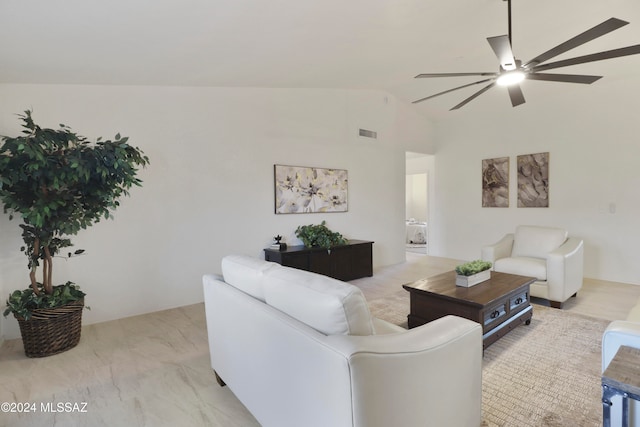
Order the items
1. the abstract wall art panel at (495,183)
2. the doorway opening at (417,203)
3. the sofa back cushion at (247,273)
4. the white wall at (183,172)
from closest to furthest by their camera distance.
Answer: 1. the sofa back cushion at (247,273)
2. the white wall at (183,172)
3. the abstract wall art panel at (495,183)
4. the doorway opening at (417,203)

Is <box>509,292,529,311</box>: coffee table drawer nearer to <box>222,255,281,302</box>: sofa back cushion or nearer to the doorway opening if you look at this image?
<box>222,255,281,302</box>: sofa back cushion

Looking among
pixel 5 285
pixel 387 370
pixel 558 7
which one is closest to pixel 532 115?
pixel 558 7

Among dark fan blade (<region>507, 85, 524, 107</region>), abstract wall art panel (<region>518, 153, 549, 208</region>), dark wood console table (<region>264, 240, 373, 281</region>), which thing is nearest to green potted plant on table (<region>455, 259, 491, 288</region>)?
dark fan blade (<region>507, 85, 524, 107</region>)

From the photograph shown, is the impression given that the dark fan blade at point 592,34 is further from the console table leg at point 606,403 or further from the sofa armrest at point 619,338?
the console table leg at point 606,403

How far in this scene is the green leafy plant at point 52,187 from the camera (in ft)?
7.95

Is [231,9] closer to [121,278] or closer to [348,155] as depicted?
[121,278]

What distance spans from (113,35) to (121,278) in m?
2.46

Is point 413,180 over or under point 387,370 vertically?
over

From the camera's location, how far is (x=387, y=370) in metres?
1.12

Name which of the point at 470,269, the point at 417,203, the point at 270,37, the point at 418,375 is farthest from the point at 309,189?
the point at 417,203

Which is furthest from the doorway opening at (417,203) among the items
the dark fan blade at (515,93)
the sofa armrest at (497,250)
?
the dark fan blade at (515,93)

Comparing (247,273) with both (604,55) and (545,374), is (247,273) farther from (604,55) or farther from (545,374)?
(604,55)

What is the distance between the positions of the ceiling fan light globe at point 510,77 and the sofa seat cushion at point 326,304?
2.22 metres

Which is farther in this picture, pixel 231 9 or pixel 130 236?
pixel 130 236
